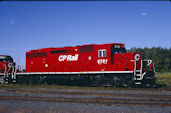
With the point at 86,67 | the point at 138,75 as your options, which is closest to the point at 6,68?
the point at 86,67

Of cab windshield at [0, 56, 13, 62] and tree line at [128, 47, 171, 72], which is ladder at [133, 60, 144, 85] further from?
tree line at [128, 47, 171, 72]

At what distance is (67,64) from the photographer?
1988cm

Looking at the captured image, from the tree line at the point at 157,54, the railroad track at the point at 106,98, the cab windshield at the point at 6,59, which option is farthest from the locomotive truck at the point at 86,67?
the tree line at the point at 157,54

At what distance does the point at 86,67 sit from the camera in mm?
18688

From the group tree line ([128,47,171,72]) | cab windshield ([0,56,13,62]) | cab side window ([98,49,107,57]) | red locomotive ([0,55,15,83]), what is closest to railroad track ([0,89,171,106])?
cab side window ([98,49,107,57])

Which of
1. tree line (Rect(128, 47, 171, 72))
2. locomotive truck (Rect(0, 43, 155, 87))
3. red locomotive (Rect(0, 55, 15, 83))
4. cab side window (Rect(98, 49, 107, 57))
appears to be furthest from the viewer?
tree line (Rect(128, 47, 171, 72))

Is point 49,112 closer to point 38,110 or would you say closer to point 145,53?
point 38,110

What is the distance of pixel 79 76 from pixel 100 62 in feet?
8.17

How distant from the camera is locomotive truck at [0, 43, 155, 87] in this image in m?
16.7

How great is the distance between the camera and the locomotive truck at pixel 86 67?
54.8ft

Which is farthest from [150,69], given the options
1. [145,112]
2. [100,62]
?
[145,112]

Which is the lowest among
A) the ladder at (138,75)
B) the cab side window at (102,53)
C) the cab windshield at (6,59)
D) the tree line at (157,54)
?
the ladder at (138,75)

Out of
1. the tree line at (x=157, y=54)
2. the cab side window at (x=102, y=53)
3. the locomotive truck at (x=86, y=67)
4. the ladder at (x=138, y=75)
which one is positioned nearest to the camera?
the ladder at (x=138, y=75)

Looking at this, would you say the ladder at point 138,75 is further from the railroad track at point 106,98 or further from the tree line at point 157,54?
the tree line at point 157,54
